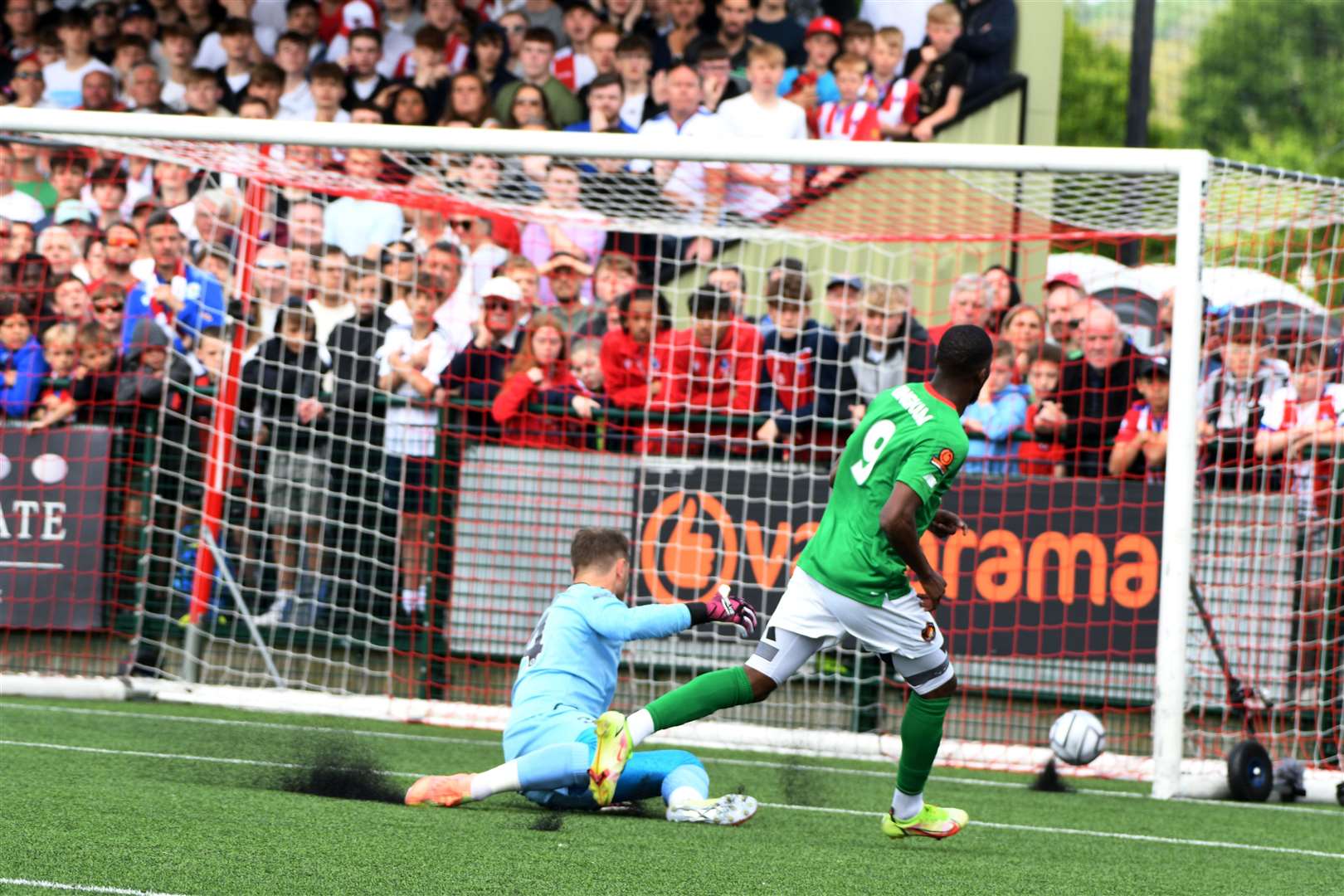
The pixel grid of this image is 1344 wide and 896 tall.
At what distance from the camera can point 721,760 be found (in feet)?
26.5

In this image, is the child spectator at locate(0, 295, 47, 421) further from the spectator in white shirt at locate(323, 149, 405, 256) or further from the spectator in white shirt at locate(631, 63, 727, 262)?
the spectator in white shirt at locate(631, 63, 727, 262)

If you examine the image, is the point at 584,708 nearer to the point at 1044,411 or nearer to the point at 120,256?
the point at 1044,411

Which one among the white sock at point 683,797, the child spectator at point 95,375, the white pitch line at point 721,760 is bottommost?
the white pitch line at point 721,760

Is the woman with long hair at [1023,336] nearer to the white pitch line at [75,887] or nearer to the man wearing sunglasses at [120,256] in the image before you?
the man wearing sunglasses at [120,256]

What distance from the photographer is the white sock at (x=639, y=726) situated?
17.3ft

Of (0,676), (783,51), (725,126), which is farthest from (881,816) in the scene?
(783,51)

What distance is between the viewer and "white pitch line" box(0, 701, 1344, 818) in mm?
7582

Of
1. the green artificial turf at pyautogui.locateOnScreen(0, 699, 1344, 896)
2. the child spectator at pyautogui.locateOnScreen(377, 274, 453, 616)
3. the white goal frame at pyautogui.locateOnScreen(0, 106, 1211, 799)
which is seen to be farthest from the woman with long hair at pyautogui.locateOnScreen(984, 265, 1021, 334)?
the child spectator at pyautogui.locateOnScreen(377, 274, 453, 616)

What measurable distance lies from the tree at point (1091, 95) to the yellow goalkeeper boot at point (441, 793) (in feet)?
108

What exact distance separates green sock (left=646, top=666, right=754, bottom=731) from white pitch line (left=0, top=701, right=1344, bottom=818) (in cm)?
248

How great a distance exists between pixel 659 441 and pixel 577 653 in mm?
3651

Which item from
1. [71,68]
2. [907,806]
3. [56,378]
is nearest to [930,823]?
[907,806]

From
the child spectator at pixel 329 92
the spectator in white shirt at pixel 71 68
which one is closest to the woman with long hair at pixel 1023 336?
the child spectator at pixel 329 92

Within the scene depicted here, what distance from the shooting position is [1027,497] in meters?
8.98
